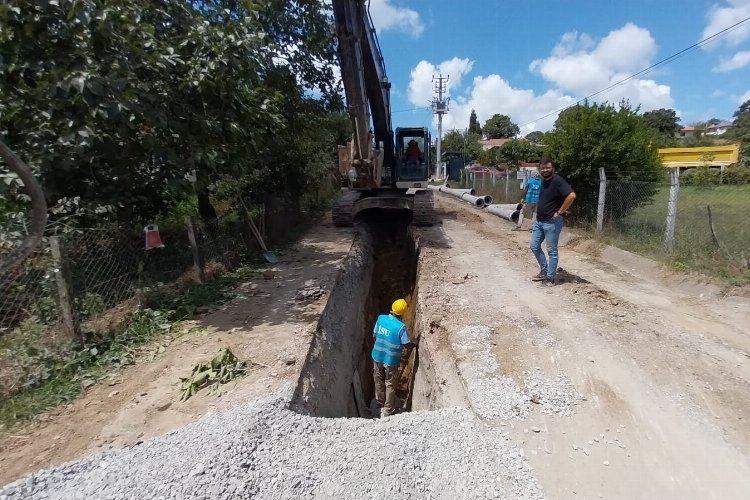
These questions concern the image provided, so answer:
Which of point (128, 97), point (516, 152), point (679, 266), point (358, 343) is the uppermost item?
point (516, 152)

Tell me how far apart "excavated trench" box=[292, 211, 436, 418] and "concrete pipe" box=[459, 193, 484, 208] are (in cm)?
573

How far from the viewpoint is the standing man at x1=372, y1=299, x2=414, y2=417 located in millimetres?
5074

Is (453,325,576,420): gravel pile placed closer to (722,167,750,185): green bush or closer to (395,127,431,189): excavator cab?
(395,127,431,189): excavator cab

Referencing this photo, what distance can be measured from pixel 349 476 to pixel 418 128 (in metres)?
10.7

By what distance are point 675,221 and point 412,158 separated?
669cm

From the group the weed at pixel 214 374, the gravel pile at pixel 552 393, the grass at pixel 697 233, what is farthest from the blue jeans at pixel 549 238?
the weed at pixel 214 374

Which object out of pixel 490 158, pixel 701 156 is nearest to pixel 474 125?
pixel 490 158

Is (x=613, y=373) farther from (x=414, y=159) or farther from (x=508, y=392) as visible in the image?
(x=414, y=159)

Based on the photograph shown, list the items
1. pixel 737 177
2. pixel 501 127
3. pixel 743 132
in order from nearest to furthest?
pixel 737 177, pixel 743 132, pixel 501 127

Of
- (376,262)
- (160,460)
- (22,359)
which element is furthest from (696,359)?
(376,262)

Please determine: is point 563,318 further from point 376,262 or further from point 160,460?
point 376,262

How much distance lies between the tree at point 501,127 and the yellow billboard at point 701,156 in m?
56.5

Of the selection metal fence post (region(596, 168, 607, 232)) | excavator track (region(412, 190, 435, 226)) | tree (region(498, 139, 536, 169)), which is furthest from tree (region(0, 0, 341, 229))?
tree (region(498, 139, 536, 169))

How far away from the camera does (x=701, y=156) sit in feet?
75.4
